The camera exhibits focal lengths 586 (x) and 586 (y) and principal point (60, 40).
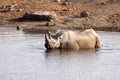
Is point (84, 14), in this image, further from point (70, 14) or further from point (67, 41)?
point (67, 41)

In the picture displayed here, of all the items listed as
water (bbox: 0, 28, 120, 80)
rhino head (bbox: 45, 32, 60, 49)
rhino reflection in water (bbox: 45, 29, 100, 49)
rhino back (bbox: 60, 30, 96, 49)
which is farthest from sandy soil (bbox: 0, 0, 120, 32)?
rhino head (bbox: 45, 32, 60, 49)

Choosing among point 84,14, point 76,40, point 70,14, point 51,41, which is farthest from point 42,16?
point 51,41

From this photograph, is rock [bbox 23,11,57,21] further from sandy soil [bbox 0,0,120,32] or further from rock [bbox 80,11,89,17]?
rock [bbox 80,11,89,17]

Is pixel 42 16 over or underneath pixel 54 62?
underneath

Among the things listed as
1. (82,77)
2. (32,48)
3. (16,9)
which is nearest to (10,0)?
(16,9)

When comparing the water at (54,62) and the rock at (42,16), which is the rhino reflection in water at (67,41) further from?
the rock at (42,16)

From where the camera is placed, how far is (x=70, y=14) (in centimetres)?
3484

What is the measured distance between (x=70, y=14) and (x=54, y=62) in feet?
47.6

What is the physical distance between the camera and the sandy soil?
32.6m

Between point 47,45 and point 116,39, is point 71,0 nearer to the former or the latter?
point 116,39

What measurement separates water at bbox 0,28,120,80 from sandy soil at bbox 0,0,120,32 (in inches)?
239

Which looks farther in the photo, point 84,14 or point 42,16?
point 84,14

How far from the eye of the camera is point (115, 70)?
19.2m

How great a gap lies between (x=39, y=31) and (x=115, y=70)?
1236 centimetres
